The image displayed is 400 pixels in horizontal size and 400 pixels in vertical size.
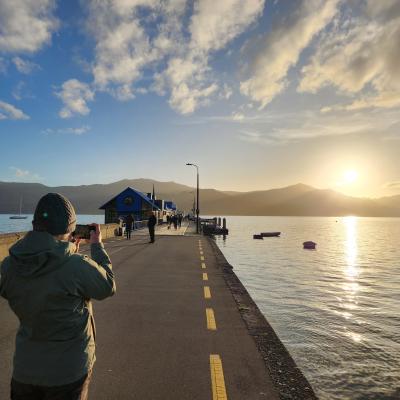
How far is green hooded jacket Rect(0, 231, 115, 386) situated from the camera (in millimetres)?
2244

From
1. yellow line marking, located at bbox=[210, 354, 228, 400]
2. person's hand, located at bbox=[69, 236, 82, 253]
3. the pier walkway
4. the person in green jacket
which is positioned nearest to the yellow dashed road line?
the pier walkway

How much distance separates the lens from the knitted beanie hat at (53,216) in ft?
7.89

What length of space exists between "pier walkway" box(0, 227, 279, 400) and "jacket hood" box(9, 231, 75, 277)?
2964 millimetres

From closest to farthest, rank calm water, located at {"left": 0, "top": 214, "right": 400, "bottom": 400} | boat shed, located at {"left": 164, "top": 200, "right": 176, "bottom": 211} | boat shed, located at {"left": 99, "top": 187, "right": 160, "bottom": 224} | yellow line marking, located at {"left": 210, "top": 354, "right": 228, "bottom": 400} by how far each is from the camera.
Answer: yellow line marking, located at {"left": 210, "top": 354, "right": 228, "bottom": 400} < calm water, located at {"left": 0, "top": 214, "right": 400, "bottom": 400} < boat shed, located at {"left": 99, "top": 187, "right": 160, "bottom": 224} < boat shed, located at {"left": 164, "top": 200, "right": 176, "bottom": 211}

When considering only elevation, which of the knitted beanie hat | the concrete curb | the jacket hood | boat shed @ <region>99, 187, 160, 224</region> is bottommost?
the concrete curb

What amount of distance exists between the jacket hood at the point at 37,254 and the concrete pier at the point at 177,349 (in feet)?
9.77

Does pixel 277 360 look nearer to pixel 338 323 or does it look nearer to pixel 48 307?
pixel 48 307

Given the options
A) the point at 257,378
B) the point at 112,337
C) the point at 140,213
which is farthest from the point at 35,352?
the point at 140,213

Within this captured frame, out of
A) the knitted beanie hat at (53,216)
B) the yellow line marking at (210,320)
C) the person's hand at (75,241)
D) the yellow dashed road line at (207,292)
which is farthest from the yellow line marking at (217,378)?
the yellow dashed road line at (207,292)

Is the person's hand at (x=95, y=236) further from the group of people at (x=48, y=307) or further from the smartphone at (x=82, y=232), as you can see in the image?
the group of people at (x=48, y=307)

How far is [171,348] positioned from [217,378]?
131cm

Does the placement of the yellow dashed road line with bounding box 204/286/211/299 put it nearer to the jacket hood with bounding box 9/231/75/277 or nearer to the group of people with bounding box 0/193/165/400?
the group of people with bounding box 0/193/165/400

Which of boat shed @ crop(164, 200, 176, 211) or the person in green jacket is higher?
boat shed @ crop(164, 200, 176, 211)

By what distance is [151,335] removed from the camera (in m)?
6.82
